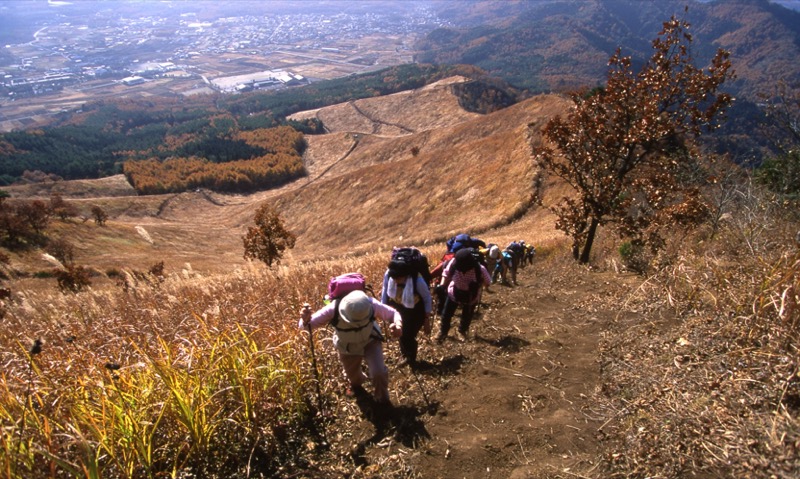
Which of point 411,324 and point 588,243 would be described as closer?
point 411,324

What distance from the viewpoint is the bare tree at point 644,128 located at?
945 centimetres

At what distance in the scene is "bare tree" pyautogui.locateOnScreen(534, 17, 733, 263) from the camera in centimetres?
945

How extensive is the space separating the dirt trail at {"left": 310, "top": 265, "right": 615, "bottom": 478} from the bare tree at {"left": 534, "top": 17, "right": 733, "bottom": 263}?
427cm

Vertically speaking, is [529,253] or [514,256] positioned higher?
[514,256]

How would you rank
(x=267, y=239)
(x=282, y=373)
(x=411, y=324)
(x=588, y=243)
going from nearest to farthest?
(x=282, y=373), (x=411, y=324), (x=588, y=243), (x=267, y=239)

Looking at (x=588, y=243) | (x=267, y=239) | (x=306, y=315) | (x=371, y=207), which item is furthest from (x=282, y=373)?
(x=371, y=207)

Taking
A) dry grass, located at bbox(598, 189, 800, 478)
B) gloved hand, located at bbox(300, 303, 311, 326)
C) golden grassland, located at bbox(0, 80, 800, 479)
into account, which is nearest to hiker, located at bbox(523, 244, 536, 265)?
golden grassland, located at bbox(0, 80, 800, 479)

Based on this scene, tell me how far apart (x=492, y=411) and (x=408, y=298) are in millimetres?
1664

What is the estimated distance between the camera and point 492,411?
455cm

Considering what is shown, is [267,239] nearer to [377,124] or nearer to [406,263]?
[406,263]

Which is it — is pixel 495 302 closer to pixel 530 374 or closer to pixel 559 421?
pixel 530 374

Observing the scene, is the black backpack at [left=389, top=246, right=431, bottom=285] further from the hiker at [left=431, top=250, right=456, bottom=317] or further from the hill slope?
the hill slope

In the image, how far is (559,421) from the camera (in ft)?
13.9

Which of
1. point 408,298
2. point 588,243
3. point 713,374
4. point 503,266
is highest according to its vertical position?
point 713,374
